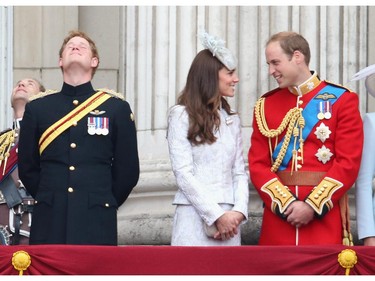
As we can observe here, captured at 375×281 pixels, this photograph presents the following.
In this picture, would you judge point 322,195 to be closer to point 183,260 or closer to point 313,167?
point 313,167

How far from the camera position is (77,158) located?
946 cm

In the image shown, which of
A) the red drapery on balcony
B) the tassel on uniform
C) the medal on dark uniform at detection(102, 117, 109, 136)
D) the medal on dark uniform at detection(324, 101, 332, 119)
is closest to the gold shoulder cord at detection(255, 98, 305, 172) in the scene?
the medal on dark uniform at detection(324, 101, 332, 119)

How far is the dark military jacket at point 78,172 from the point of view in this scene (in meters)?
9.42

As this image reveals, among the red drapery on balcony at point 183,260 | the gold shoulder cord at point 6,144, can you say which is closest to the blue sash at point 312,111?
the red drapery on balcony at point 183,260

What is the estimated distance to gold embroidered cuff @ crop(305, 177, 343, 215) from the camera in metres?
9.49

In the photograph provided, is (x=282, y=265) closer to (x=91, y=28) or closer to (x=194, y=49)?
(x=194, y=49)

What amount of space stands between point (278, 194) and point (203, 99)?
669 mm

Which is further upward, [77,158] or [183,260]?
[77,158]

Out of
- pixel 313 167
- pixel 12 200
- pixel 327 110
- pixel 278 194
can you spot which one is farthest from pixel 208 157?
pixel 12 200

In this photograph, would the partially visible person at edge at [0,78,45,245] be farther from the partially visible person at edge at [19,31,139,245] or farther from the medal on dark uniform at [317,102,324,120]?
the medal on dark uniform at [317,102,324,120]

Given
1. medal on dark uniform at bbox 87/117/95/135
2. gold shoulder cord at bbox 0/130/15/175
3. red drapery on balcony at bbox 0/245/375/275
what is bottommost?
red drapery on balcony at bbox 0/245/375/275

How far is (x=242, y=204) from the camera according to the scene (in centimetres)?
960
